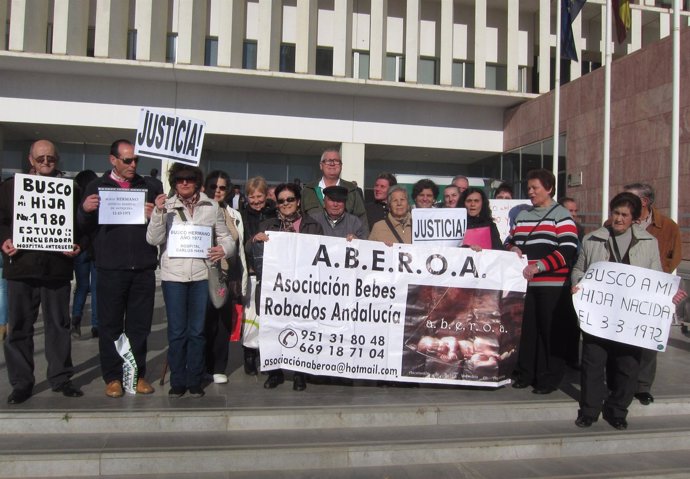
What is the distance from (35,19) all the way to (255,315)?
18234 mm

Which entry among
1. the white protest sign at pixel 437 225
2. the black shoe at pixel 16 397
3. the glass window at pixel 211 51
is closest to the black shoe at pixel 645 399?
the white protest sign at pixel 437 225

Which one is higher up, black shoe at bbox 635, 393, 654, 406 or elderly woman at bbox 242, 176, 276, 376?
elderly woman at bbox 242, 176, 276, 376

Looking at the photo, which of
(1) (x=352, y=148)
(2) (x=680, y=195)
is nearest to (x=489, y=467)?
(2) (x=680, y=195)

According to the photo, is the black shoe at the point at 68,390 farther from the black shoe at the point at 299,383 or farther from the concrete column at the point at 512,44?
the concrete column at the point at 512,44

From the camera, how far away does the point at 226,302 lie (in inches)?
211

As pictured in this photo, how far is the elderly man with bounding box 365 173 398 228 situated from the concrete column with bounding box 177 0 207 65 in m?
14.3

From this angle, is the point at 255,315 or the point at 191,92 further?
the point at 191,92

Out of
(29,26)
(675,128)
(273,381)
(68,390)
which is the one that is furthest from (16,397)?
(29,26)

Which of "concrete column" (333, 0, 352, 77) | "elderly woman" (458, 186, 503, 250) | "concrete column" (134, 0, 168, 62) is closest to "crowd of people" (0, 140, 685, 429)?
"elderly woman" (458, 186, 503, 250)

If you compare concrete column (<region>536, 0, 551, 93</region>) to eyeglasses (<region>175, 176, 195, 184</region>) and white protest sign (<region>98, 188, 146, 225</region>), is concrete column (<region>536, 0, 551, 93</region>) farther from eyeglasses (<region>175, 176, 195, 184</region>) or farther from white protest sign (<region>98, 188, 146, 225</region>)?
white protest sign (<region>98, 188, 146, 225</region>)

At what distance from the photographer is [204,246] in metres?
4.77

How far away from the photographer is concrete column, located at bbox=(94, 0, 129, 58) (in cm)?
1889

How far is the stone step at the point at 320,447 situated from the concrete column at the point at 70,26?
17860 mm

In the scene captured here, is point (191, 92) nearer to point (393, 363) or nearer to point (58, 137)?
point (58, 137)
